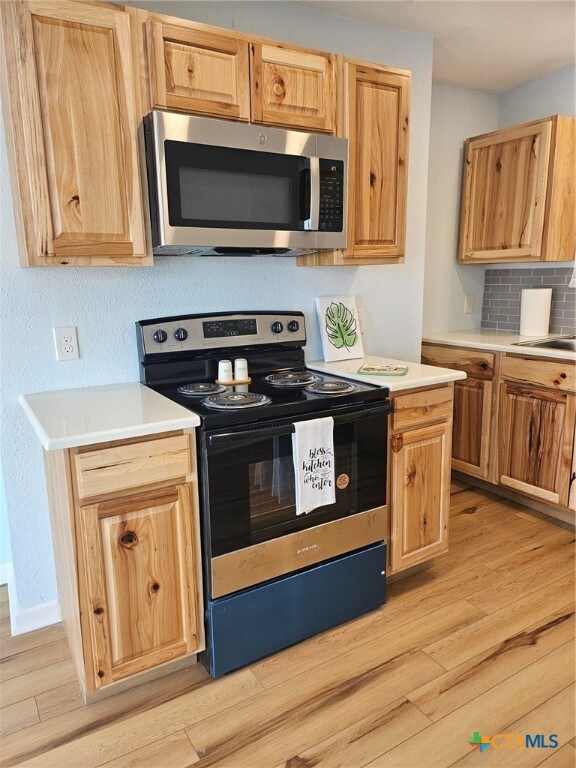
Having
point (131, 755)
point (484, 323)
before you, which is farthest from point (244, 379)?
point (484, 323)

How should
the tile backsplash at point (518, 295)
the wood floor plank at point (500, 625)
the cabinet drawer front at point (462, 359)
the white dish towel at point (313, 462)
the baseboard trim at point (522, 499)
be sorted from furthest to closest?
the tile backsplash at point (518, 295) → the cabinet drawer front at point (462, 359) → the baseboard trim at point (522, 499) → the wood floor plank at point (500, 625) → the white dish towel at point (313, 462)

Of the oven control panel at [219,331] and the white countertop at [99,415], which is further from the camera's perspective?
the oven control panel at [219,331]

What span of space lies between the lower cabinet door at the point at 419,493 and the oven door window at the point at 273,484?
12cm

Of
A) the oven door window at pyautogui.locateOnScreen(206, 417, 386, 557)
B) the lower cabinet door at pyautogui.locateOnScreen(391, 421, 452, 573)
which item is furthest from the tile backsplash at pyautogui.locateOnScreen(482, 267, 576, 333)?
the oven door window at pyautogui.locateOnScreen(206, 417, 386, 557)

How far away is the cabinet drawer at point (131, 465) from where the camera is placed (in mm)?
1501

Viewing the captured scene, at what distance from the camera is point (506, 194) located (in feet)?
10.2

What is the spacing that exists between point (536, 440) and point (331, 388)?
56.5 inches

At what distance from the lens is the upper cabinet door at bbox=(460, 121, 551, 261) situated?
2934 mm

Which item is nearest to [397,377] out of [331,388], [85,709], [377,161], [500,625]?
[331,388]

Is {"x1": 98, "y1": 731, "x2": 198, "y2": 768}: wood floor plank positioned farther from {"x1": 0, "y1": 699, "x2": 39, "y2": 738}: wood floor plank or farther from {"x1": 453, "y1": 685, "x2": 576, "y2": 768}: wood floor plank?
{"x1": 453, "y1": 685, "x2": 576, "y2": 768}: wood floor plank

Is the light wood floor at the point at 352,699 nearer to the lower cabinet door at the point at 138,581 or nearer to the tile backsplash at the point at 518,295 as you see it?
the lower cabinet door at the point at 138,581

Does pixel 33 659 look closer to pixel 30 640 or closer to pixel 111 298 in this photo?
pixel 30 640

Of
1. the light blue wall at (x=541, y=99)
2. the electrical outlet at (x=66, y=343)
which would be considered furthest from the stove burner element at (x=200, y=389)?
the light blue wall at (x=541, y=99)

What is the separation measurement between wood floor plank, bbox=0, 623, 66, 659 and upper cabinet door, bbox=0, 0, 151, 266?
138 cm
